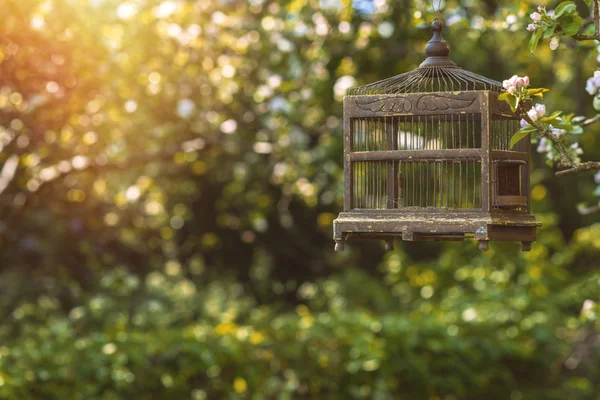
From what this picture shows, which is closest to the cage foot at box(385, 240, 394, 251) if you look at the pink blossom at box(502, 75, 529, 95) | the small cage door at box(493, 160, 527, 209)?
the small cage door at box(493, 160, 527, 209)

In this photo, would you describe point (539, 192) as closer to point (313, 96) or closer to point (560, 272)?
point (560, 272)

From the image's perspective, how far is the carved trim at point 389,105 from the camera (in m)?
3.63

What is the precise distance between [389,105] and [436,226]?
1.57 ft

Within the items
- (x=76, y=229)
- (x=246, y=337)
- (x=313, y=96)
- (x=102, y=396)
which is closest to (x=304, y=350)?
(x=246, y=337)

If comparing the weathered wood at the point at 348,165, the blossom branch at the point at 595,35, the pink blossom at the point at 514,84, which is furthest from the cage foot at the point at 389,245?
the blossom branch at the point at 595,35

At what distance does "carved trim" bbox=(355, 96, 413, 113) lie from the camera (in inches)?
143

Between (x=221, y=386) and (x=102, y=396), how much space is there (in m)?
0.90

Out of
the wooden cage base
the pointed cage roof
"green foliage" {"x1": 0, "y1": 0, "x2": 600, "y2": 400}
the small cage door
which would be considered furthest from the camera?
"green foliage" {"x1": 0, "y1": 0, "x2": 600, "y2": 400}

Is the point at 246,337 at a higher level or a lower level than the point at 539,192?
lower

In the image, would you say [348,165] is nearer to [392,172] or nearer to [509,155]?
[392,172]

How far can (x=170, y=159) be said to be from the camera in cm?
851

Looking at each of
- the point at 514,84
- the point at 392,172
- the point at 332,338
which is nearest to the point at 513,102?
the point at 514,84

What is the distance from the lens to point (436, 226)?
3.57m

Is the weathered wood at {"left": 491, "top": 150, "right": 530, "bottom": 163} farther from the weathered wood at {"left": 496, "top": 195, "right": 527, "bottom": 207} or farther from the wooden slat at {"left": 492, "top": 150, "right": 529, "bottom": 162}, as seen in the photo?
the weathered wood at {"left": 496, "top": 195, "right": 527, "bottom": 207}
